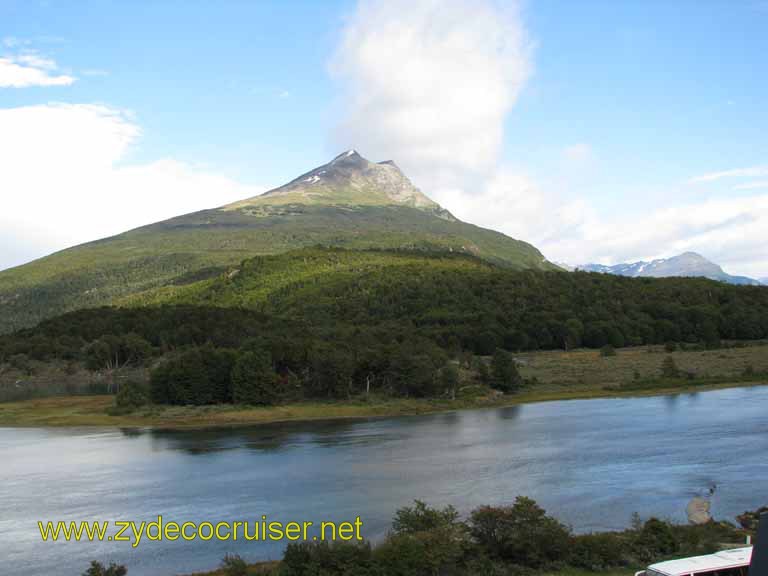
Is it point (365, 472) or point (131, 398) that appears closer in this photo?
point (365, 472)

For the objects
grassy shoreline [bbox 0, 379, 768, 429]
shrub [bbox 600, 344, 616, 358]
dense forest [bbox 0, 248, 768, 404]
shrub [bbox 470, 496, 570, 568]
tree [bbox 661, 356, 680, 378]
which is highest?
dense forest [bbox 0, 248, 768, 404]

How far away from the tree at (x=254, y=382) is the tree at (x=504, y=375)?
1061 inches

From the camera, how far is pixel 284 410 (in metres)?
78.1

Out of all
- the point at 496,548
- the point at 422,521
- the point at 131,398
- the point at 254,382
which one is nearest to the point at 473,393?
the point at 254,382

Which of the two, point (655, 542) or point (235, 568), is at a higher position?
point (655, 542)

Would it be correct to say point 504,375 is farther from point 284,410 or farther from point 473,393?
point 284,410

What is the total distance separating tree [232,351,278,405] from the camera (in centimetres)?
8025

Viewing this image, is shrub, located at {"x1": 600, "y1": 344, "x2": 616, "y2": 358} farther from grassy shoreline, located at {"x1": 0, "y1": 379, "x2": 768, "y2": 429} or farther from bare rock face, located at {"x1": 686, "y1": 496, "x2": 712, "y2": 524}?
bare rock face, located at {"x1": 686, "y1": 496, "x2": 712, "y2": 524}

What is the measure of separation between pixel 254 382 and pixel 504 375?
99.3ft

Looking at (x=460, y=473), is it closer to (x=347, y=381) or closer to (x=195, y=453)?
(x=195, y=453)

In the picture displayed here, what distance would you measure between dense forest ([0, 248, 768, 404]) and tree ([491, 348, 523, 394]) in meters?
0.17

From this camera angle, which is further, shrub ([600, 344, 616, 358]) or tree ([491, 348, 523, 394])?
shrub ([600, 344, 616, 358])

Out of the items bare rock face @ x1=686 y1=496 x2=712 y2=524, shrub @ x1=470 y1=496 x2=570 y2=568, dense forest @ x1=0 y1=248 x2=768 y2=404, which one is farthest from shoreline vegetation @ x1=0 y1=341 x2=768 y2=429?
shrub @ x1=470 y1=496 x2=570 y2=568

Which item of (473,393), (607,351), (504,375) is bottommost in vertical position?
(473,393)
